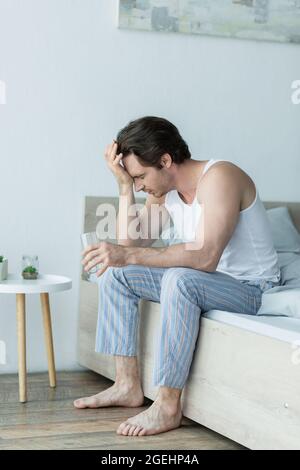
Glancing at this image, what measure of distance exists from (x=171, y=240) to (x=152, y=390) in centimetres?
68

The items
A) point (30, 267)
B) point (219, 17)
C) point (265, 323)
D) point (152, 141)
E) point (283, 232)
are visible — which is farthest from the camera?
point (219, 17)

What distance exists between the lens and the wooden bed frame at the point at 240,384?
226cm

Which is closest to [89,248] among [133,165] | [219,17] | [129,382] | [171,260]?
[171,260]

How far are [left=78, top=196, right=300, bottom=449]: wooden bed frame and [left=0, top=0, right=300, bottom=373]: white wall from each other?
745mm

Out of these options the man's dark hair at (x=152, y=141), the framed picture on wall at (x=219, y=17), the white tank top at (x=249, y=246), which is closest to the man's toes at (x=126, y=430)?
the white tank top at (x=249, y=246)

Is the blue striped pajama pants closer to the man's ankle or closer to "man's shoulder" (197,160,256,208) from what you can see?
the man's ankle

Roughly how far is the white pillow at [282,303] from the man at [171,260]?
0.06m

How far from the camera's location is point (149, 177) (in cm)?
287

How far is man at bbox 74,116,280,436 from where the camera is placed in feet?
8.72

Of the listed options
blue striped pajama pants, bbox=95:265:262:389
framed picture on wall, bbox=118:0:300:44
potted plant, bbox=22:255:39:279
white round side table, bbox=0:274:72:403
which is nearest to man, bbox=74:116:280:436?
blue striped pajama pants, bbox=95:265:262:389

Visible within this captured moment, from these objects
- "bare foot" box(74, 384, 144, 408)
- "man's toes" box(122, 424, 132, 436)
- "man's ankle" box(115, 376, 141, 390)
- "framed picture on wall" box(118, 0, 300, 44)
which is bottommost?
"bare foot" box(74, 384, 144, 408)

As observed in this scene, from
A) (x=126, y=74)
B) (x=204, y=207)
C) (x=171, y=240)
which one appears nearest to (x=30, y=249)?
(x=171, y=240)

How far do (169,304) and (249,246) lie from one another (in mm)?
383

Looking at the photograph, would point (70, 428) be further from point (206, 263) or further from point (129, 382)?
point (206, 263)
